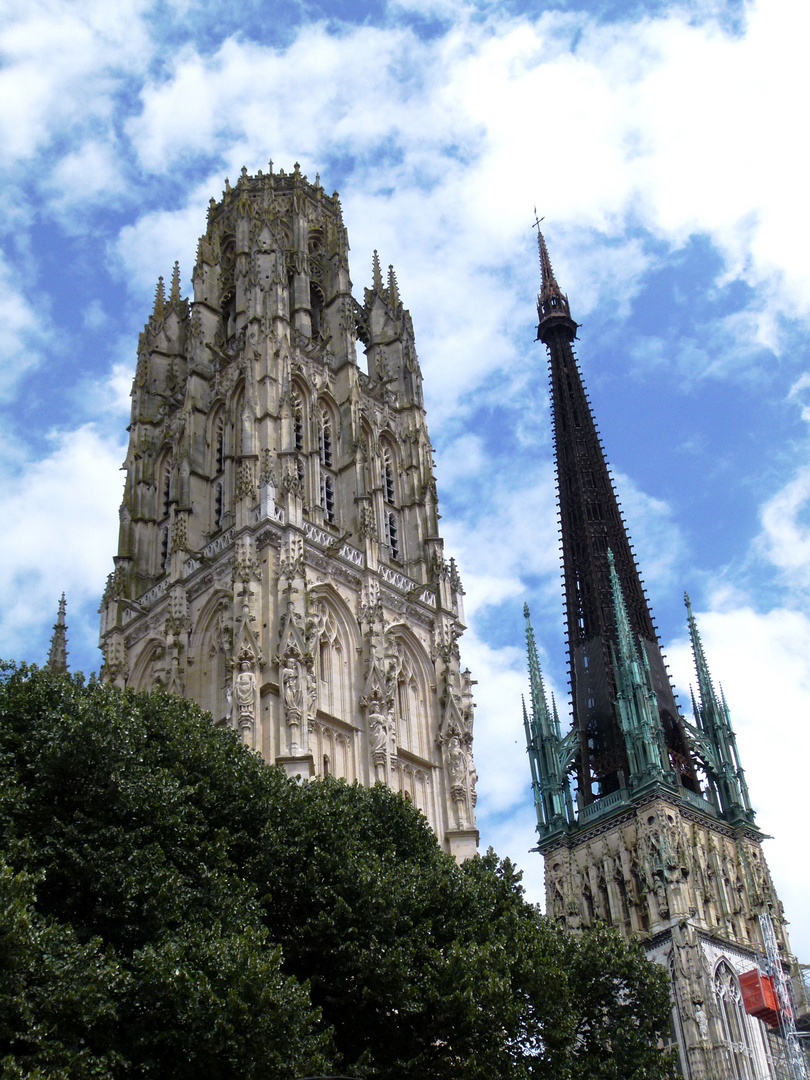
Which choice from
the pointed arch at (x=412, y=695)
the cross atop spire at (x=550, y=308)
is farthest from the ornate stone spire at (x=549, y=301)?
the pointed arch at (x=412, y=695)

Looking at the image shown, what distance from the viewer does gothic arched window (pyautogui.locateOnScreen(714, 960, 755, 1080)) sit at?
55.5 m

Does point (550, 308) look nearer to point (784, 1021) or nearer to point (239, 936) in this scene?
point (784, 1021)

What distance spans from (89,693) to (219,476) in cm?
2384

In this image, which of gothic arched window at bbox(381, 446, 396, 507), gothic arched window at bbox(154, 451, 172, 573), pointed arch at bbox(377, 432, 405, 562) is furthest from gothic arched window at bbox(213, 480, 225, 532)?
gothic arched window at bbox(381, 446, 396, 507)

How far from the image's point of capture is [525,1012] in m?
26.1

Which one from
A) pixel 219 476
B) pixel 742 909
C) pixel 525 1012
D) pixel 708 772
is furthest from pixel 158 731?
pixel 708 772

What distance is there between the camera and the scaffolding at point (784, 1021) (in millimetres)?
56781

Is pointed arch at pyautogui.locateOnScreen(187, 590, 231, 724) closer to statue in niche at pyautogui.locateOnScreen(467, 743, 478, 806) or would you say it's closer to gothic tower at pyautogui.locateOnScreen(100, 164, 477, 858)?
gothic tower at pyautogui.locateOnScreen(100, 164, 477, 858)

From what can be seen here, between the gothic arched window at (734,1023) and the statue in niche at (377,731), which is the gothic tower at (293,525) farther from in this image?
the gothic arched window at (734,1023)

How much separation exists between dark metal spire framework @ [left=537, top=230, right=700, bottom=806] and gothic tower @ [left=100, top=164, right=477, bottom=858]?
2541 cm

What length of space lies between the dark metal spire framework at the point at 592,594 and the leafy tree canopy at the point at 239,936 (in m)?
41.4

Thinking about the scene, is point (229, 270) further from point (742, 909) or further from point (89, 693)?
point (742, 909)

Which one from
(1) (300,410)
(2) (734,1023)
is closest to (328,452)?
(1) (300,410)

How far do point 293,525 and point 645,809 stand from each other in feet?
101
